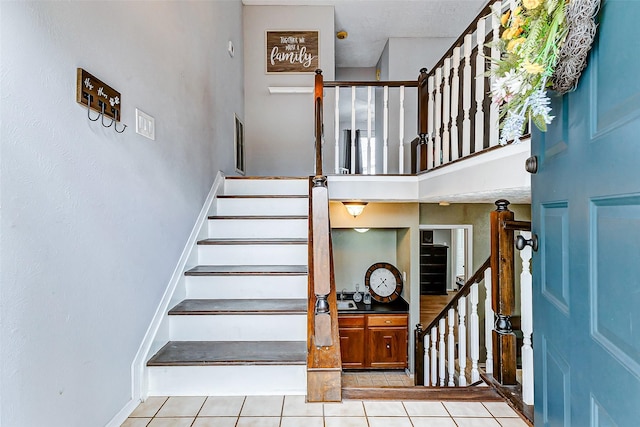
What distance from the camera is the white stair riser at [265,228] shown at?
2807mm

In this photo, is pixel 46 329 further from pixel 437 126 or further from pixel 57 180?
pixel 437 126

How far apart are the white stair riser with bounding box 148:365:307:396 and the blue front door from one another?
1134mm

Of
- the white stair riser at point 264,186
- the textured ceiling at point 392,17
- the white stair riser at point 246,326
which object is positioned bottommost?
A: the white stair riser at point 246,326

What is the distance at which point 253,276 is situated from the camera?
2.29 metres

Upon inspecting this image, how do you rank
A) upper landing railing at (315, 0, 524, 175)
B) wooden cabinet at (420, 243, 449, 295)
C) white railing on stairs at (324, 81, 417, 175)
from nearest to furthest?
1. upper landing railing at (315, 0, 524, 175)
2. white railing on stairs at (324, 81, 417, 175)
3. wooden cabinet at (420, 243, 449, 295)

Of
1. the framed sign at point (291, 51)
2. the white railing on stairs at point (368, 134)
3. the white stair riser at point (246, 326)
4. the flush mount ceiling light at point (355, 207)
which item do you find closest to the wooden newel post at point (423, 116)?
the white railing on stairs at point (368, 134)

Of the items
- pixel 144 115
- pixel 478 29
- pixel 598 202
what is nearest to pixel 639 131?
pixel 598 202

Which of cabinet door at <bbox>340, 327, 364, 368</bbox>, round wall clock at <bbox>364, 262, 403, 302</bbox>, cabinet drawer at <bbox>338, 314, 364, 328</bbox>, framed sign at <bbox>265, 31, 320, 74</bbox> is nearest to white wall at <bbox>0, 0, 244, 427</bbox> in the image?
framed sign at <bbox>265, 31, 320, 74</bbox>

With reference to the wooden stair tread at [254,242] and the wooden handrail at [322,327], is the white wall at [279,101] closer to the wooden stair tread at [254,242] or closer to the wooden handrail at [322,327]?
the wooden stair tread at [254,242]

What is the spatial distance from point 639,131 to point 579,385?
0.54 m

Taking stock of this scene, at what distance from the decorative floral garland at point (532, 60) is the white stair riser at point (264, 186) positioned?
8.81 ft

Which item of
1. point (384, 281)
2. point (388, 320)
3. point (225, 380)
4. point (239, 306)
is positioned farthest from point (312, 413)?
point (384, 281)

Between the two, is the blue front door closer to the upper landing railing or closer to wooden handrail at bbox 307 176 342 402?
the upper landing railing

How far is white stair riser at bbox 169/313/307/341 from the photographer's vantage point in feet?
6.59
